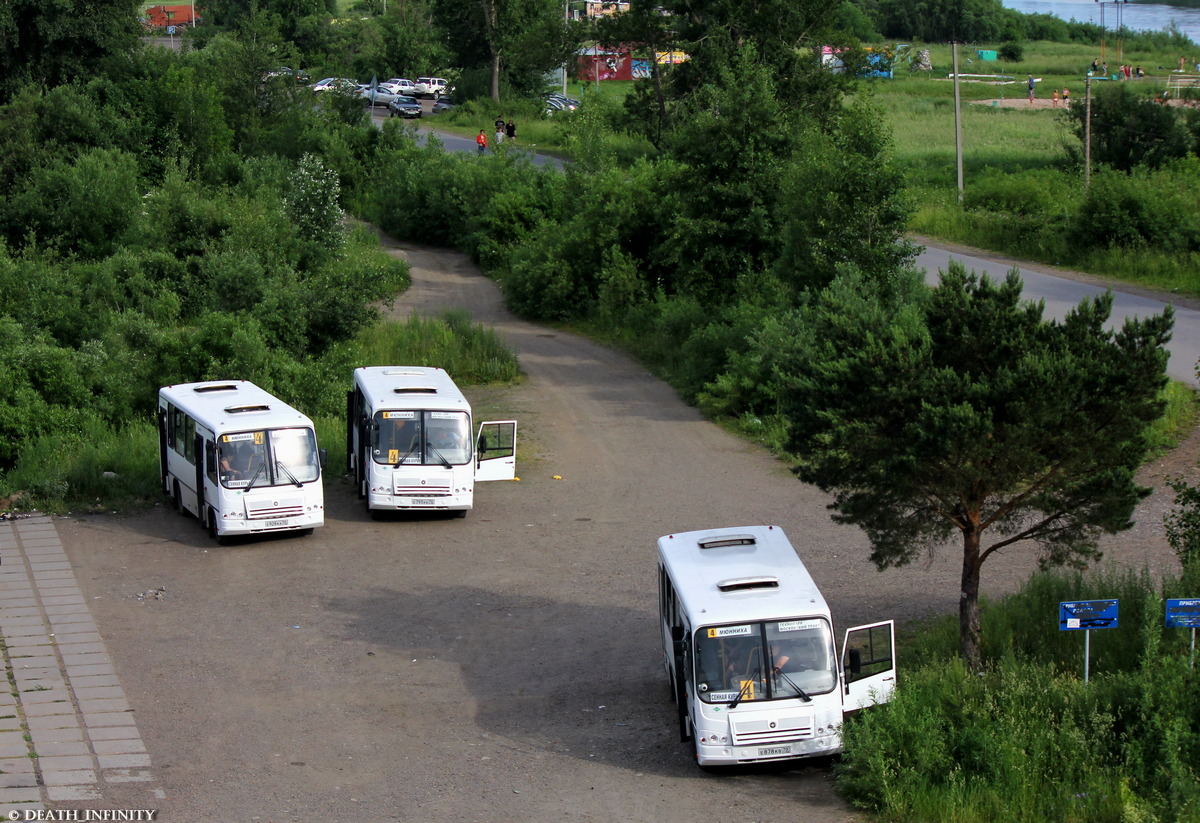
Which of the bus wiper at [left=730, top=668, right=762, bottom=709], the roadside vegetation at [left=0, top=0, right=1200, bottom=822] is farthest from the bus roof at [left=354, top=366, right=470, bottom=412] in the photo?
the bus wiper at [left=730, top=668, right=762, bottom=709]

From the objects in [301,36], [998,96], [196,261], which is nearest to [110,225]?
[196,261]

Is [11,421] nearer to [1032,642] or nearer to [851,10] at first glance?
[1032,642]

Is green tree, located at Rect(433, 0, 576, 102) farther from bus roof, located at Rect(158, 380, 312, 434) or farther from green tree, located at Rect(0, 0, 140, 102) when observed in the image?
bus roof, located at Rect(158, 380, 312, 434)

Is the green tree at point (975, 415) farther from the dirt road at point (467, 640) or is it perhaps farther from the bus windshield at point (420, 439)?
the bus windshield at point (420, 439)

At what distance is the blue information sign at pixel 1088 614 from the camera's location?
1214 cm

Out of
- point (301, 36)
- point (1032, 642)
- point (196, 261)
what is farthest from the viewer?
point (301, 36)

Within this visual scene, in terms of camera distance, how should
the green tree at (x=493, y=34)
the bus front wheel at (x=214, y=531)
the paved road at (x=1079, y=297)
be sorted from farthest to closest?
the green tree at (x=493, y=34) → the paved road at (x=1079, y=297) → the bus front wheel at (x=214, y=531)

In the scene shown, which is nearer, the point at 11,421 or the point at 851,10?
the point at 11,421

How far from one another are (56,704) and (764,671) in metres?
8.09

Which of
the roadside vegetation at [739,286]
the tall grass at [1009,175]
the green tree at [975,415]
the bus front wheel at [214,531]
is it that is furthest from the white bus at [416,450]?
the tall grass at [1009,175]

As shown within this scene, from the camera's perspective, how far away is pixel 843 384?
12.7m

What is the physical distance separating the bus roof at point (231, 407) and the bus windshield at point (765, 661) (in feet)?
34.8

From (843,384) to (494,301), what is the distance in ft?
96.4

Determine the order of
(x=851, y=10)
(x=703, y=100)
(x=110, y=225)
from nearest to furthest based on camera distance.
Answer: (x=703, y=100)
(x=110, y=225)
(x=851, y=10)
